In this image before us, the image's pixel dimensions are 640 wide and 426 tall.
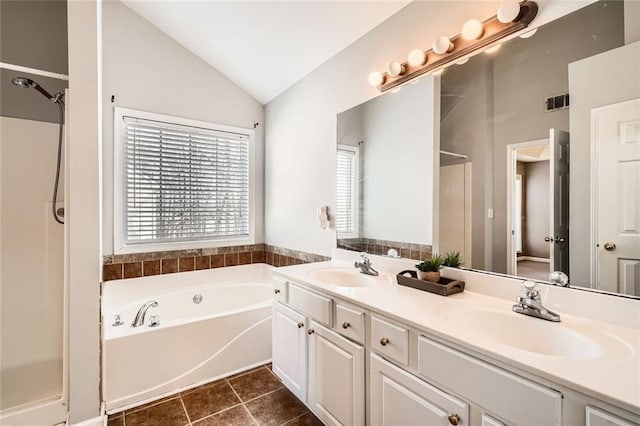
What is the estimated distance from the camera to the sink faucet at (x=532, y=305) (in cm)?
112

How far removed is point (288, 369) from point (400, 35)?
2.35 meters

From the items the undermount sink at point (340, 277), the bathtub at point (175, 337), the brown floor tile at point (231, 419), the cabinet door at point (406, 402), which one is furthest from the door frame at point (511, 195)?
the bathtub at point (175, 337)

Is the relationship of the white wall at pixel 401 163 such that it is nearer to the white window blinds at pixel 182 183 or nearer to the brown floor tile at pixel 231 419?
the brown floor tile at pixel 231 419

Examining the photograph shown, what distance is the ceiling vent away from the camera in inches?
47.2

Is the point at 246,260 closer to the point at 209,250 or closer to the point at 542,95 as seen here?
the point at 209,250

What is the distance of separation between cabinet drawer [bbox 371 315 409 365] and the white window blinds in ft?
7.93

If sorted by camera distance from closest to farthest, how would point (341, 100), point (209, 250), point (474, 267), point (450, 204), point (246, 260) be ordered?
point (474, 267), point (450, 204), point (341, 100), point (209, 250), point (246, 260)

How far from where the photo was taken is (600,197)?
44.3 inches

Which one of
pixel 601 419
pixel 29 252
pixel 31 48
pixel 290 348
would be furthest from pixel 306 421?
pixel 31 48

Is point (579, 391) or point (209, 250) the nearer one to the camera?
point (579, 391)

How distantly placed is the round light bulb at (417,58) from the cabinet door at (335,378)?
165 cm

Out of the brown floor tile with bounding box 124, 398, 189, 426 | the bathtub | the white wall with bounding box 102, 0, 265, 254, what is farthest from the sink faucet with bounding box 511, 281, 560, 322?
the white wall with bounding box 102, 0, 265, 254

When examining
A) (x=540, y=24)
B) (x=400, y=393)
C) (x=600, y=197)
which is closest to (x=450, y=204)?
(x=600, y=197)

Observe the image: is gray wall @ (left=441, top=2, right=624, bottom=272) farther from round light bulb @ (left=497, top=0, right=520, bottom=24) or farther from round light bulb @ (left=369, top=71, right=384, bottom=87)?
round light bulb @ (left=369, top=71, right=384, bottom=87)
